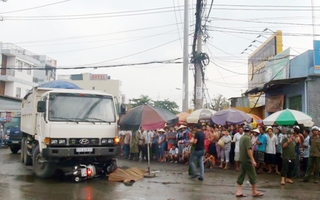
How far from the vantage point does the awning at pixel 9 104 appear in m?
28.8

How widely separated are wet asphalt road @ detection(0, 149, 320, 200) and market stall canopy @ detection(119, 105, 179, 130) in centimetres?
174

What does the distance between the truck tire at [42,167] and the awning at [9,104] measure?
20.0 m

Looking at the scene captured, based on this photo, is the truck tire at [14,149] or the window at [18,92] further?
the window at [18,92]

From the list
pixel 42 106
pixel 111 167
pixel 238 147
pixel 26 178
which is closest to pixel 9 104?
pixel 26 178

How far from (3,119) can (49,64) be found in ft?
128

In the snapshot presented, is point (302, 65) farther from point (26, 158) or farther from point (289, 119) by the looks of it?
point (26, 158)

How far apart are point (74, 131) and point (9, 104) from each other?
22610 millimetres

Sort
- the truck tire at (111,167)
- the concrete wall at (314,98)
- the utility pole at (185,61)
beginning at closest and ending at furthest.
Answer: the truck tire at (111,167), the concrete wall at (314,98), the utility pole at (185,61)

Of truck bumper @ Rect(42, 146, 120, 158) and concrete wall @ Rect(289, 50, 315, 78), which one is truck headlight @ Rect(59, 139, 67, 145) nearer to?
truck bumper @ Rect(42, 146, 120, 158)

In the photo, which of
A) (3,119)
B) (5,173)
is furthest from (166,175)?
(3,119)

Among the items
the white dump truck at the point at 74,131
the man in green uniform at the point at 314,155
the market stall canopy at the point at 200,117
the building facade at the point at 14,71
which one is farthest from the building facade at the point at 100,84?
the man in green uniform at the point at 314,155

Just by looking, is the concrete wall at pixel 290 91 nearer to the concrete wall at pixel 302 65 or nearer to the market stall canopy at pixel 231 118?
the concrete wall at pixel 302 65

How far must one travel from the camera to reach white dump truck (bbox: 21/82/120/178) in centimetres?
951

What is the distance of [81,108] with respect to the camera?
10094 millimetres
